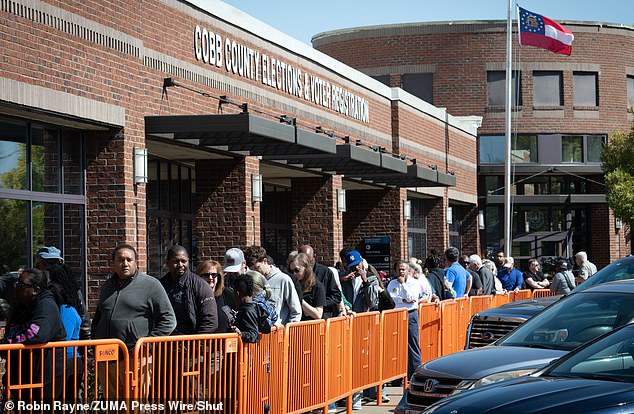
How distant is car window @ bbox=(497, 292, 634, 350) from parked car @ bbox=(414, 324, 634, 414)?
241 cm

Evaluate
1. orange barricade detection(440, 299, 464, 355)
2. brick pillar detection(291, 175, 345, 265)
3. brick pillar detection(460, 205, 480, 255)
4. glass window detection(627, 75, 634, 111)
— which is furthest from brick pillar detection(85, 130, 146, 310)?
glass window detection(627, 75, 634, 111)

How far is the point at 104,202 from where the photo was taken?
51.3ft

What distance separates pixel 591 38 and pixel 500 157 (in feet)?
21.7

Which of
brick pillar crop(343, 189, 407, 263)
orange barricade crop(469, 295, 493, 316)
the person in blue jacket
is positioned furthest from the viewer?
brick pillar crop(343, 189, 407, 263)

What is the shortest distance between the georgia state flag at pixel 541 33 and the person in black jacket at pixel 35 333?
28309 mm

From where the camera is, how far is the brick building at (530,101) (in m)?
47.2

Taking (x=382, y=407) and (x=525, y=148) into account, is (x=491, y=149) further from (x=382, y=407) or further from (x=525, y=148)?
(x=382, y=407)

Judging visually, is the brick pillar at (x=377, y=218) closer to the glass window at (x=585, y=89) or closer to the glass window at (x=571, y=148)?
the glass window at (x=571, y=148)

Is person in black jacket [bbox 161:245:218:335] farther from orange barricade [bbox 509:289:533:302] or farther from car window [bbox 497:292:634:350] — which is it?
orange barricade [bbox 509:289:533:302]

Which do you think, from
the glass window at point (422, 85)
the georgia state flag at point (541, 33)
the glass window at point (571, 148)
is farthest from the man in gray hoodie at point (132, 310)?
the glass window at point (571, 148)

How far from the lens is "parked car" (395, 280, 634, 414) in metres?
10.5

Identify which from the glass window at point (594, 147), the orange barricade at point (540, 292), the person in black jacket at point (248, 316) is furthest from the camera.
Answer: the glass window at point (594, 147)

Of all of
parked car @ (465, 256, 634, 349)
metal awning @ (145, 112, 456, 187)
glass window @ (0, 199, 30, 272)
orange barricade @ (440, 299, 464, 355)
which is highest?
metal awning @ (145, 112, 456, 187)

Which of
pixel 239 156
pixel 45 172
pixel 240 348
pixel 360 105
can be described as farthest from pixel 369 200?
pixel 240 348
